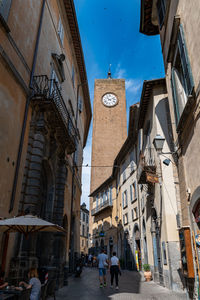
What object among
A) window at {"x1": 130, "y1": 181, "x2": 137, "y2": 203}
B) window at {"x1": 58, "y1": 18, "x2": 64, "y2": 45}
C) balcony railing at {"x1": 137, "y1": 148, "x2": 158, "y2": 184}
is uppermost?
window at {"x1": 58, "y1": 18, "x2": 64, "y2": 45}

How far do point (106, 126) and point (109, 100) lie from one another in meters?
5.44

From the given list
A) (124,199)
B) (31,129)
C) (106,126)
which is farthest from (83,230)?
(31,129)

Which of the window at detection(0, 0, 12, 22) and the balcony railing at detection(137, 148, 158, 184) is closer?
the window at detection(0, 0, 12, 22)

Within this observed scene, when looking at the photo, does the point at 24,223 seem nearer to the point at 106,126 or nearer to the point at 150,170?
the point at 150,170

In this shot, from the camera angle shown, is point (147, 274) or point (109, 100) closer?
point (147, 274)

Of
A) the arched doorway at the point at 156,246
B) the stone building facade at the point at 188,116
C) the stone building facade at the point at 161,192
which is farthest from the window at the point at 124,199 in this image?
the stone building facade at the point at 188,116

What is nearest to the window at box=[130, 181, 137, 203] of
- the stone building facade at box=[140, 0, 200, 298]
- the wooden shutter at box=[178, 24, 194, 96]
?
the stone building facade at box=[140, 0, 200, 298]

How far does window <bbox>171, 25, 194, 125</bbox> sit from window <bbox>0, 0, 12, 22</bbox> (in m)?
5.18

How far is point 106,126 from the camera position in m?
41.9

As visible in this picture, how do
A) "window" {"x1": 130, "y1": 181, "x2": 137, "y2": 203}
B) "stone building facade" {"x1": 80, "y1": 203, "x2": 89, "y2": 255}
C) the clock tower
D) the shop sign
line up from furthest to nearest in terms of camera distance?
"stone building facade" {"x1": 80, "y1": 203, "x2": 89, "y2": 255} → the clock tower → "window" {"x1": 130, "y1": 181, "x2": 137, "y2": 203} → the shop sign

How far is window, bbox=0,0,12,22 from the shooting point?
718 centimetres

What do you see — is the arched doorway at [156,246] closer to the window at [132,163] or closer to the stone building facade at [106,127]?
the window at [132,163]

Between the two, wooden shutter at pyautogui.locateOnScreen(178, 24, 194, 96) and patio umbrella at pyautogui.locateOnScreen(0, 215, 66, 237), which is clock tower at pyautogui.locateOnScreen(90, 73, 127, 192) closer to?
patio umbrella at pyautogui.locateOnScreen(0, 215, 66, 237)

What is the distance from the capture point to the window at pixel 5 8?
718 cm
